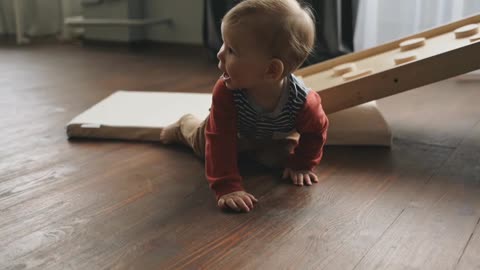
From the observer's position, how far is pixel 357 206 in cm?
104

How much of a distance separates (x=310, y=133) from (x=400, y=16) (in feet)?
4.28

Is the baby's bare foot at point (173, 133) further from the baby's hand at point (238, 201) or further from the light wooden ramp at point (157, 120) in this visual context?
the baby's hand at point (238, 201)

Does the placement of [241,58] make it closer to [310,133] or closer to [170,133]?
[310,133]

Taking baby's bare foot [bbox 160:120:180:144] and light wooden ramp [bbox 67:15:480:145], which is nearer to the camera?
light wooden ramp [bbox 67:15:480:145]

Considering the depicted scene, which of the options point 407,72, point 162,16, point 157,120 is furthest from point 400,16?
point 162,16

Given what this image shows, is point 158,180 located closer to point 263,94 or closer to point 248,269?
point 263,94

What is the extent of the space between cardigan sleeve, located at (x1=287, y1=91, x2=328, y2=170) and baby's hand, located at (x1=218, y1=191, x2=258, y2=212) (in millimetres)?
176

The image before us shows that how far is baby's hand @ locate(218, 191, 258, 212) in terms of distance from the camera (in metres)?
1.02

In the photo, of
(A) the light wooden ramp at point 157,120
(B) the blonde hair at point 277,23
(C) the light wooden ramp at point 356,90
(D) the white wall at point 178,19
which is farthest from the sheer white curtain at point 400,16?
(B) the blonde hair at point 277,23

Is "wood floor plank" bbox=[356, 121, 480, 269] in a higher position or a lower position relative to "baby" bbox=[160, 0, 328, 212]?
lower

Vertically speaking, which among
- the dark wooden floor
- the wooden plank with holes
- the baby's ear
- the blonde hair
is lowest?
the dark wooden floor

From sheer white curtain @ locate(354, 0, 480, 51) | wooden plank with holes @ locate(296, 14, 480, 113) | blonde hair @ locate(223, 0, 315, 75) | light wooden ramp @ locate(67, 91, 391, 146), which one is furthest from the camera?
sheer white curtain @ locate(354, 0, 480, 51)

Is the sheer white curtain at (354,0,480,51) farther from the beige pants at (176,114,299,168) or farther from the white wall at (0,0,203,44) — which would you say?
the beige pants at (176,114,299,168)

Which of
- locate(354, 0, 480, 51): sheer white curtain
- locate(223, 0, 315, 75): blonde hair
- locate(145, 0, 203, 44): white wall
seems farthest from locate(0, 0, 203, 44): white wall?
locate(223, 0, 315, 75): blonde hair
